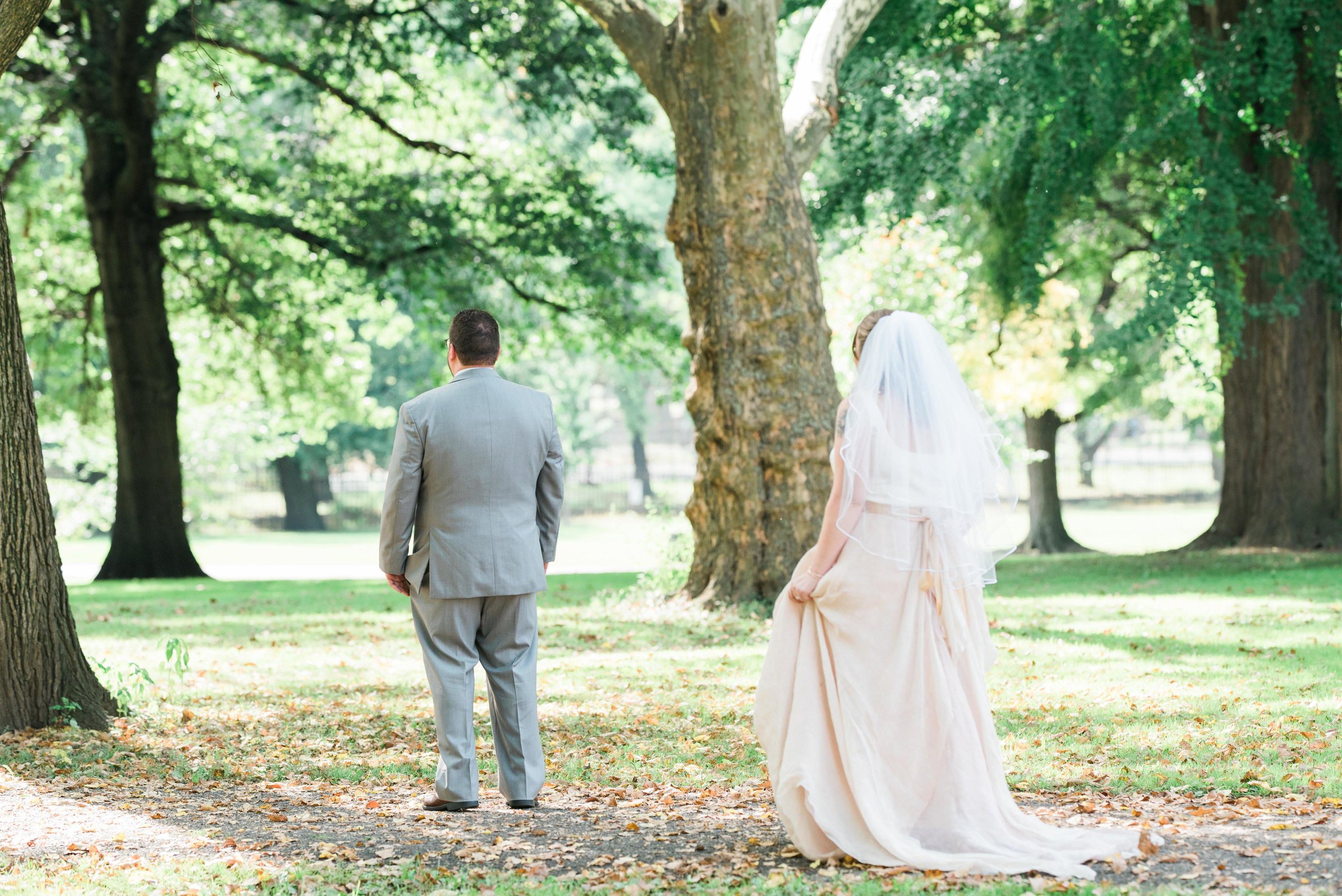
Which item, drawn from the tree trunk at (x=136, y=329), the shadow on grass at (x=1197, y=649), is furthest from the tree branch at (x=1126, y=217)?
the tree trunk at (x=136, y=329)

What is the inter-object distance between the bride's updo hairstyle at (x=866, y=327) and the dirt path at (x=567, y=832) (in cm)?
201

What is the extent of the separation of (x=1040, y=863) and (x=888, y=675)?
86 centimetres

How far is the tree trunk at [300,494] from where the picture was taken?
48938 mm

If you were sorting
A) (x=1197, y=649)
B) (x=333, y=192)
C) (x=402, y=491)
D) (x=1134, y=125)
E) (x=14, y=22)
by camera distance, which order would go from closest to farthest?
(x=402, y=491)
(x=14, y=22)
(x=1197, y=649)
(x=1134, y=125)
(x=333, y=192)

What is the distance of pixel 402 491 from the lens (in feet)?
18.4

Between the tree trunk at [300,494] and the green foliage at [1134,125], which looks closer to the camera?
the green foliage at [1134,125]

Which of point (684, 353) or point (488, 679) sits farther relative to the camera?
point (684, 353)

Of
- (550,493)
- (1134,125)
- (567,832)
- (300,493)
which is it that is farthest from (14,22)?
(300,493)

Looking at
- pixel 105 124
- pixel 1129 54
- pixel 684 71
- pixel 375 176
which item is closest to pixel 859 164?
pixel 1129 54

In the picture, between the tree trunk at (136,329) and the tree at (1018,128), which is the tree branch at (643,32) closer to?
the tree at (1018,128)

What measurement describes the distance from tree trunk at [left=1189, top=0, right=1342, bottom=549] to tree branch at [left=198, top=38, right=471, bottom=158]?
11306mm

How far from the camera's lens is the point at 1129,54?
17703 millimetres

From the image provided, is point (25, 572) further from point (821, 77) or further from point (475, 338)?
point (821, 77)

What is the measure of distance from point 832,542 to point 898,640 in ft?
1.49
